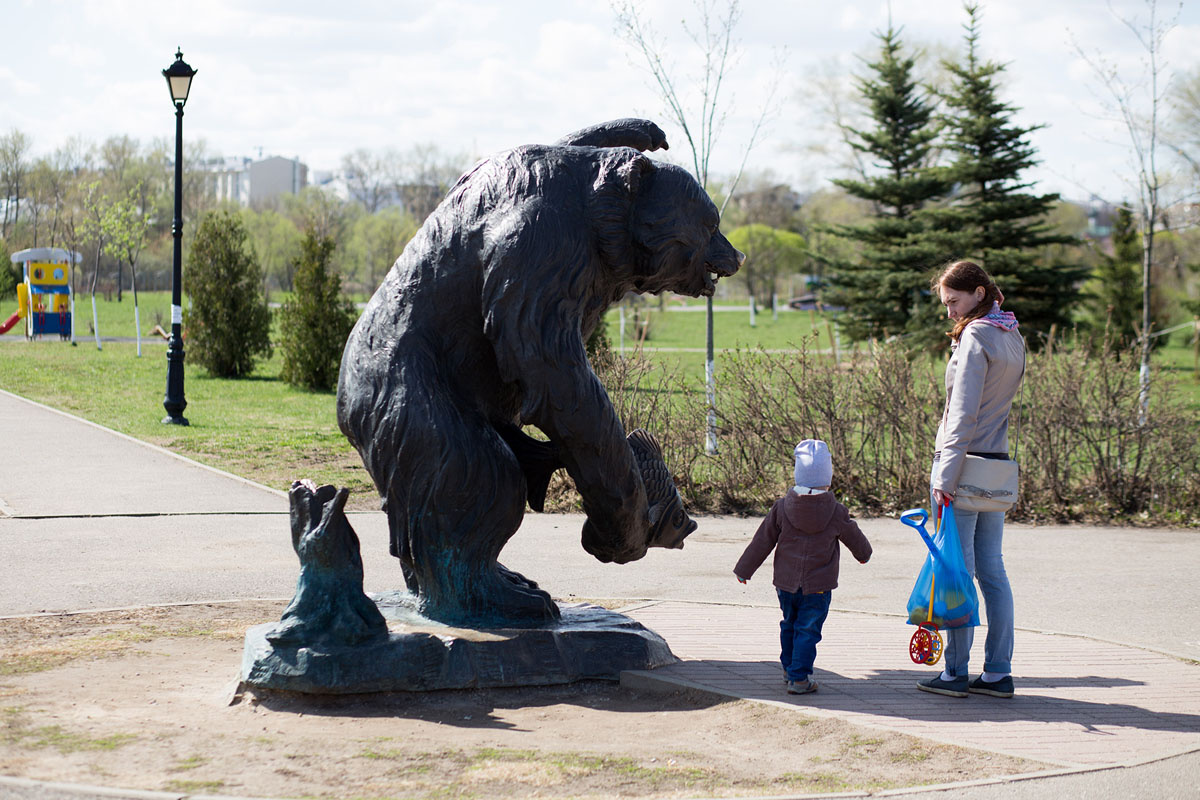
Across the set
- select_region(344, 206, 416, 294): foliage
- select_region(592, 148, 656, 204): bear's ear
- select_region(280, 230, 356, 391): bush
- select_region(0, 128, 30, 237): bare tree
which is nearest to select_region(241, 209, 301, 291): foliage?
select_region(344, 206, 416, 294): foliage

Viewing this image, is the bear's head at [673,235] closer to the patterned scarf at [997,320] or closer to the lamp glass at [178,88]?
the patterned scarf at [997,320]

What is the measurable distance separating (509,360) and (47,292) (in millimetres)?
30989

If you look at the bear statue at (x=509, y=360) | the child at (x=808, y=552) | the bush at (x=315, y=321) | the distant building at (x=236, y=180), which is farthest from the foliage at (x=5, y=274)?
the distant building at (x=236, y=180)

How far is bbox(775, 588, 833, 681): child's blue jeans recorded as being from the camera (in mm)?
4668

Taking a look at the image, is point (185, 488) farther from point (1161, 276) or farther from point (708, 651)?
point (1161, 276)

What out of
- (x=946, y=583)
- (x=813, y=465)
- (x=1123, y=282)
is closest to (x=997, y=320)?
(x=813, y=465)

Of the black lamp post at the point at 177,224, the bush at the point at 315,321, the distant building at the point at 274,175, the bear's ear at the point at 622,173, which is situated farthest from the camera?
the distant building at the point at 274,175

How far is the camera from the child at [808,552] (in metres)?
4.67

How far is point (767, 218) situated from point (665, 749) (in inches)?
2823

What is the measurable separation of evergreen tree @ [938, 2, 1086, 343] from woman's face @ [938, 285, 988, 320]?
68.3ft

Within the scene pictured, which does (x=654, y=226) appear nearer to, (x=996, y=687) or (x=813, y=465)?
(x=813, y=465)

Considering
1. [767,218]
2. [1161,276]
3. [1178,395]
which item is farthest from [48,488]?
[767,218]

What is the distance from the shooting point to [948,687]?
4.81 m

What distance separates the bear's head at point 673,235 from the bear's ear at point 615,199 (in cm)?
6
